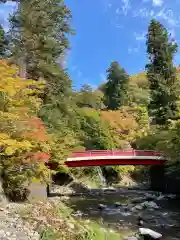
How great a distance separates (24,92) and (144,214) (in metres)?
11.4

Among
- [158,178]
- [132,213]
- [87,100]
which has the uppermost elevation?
[87,100]

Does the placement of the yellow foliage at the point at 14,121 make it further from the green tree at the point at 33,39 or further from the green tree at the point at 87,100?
the green tree at the point at 87,100

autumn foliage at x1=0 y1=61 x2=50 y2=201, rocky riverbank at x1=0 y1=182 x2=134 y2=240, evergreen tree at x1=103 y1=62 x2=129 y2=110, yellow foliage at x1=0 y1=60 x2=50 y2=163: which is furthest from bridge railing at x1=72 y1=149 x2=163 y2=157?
evergreen tree at x1=103 y1=62 x2=129 y2=110

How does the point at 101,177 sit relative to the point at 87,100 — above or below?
below

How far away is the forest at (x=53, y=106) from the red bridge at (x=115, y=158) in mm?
1479

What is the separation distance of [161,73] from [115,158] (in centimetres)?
1621

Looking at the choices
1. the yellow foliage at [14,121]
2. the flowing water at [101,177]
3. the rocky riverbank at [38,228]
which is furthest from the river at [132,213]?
the flowing water at [101,177]

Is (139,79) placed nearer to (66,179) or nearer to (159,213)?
(66,179)

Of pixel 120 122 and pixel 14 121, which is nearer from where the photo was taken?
pixel 14 121

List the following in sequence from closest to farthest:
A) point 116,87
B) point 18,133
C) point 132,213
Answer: point 18,133 < point 132,213 < point 116,87

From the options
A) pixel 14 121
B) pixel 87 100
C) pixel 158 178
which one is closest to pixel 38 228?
pixel 14 121

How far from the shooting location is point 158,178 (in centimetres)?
3666

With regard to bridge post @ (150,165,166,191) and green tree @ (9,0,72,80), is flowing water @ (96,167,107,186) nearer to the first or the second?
bridge post @ (150,165,166,191)

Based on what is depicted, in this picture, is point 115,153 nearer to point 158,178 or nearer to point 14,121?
point 158,178
